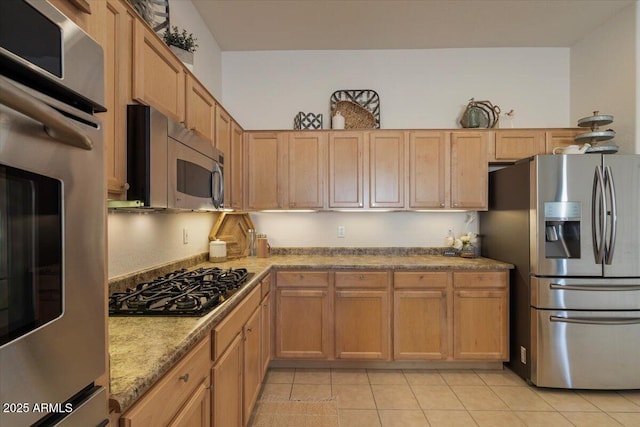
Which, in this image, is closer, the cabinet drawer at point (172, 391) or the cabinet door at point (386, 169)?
the cabinet drawer at point (172, 391)

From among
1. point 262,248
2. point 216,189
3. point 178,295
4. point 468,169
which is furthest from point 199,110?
point 468,169

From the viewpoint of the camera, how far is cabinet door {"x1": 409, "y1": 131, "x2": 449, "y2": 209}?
316cm

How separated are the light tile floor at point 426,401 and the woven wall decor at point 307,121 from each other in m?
2.43

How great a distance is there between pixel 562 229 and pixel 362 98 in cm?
225

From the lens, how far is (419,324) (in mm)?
2824

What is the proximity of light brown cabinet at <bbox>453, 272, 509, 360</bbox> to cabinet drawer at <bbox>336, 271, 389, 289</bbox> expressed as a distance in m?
0.71

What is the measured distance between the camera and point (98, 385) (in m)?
0.66

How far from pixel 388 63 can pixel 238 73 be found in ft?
5.52

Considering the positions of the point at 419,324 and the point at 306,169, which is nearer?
the point at 419,324

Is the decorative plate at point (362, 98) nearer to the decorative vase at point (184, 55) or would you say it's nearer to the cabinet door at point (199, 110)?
Answer: the cabinet door at point (199, 110)

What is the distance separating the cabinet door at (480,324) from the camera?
2.79 metres

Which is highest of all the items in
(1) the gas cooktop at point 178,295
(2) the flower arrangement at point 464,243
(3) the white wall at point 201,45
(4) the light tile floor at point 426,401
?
(3) the white wall at point 201,45

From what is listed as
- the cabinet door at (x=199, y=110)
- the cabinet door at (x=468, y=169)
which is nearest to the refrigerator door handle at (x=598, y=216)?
the cabinet door at (x=468, y=169)

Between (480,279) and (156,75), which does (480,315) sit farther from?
(156,75)
